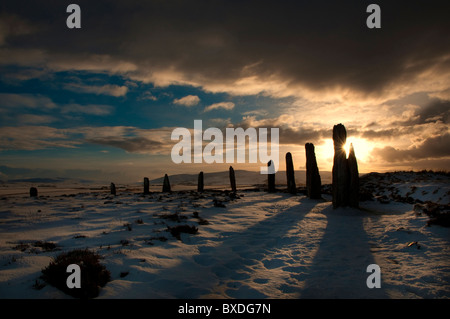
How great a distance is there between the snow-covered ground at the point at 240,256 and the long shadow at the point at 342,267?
2 centimetres

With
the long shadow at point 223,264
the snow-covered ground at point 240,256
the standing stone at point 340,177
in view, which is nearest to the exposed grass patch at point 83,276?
the snow-covered ground at point 240,256

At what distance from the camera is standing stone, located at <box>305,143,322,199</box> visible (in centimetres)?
1777

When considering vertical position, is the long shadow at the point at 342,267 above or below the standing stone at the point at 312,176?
below

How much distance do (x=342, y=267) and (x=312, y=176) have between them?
13.3 metres

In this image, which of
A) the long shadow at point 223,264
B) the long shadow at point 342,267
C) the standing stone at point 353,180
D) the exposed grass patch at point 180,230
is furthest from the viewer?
the standing stone at point 353,180

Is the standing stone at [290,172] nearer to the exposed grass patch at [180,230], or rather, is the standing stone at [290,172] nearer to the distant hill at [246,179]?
the exposed grass patch at [180,230]

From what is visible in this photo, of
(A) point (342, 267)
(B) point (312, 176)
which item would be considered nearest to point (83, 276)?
(A) point (342, 267)

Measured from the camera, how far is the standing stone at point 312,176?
17.8m

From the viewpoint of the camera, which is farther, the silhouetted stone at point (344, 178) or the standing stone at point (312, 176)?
the standing stone at point (312, 176)

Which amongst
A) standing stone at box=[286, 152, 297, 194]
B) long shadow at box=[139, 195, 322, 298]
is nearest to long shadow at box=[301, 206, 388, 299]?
long shadow at box=[139, 195, 322, 298]

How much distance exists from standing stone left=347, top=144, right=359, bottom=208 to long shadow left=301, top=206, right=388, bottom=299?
12.7 feet

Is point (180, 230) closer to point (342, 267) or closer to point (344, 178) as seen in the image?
point (342, 267)

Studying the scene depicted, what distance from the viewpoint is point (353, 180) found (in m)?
13.0

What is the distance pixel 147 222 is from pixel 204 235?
10.3 ft
